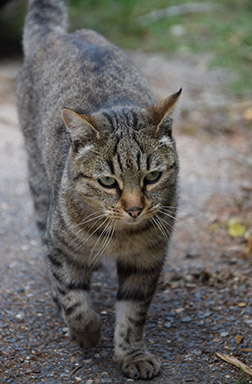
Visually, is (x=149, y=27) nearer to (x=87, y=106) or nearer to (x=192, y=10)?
(x=192, y=10)

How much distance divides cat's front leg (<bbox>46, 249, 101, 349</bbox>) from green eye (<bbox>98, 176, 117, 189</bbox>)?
2.12 feet

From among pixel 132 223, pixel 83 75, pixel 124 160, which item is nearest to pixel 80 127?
pixel 124 160

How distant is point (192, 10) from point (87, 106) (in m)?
7.33

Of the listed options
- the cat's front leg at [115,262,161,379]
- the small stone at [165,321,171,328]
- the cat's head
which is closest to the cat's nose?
the cat's head

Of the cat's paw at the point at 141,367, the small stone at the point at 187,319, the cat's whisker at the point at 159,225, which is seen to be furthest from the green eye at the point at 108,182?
the small stone at the point at 187,319

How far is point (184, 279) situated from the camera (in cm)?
473

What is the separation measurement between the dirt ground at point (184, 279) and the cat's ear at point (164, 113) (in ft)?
2.30

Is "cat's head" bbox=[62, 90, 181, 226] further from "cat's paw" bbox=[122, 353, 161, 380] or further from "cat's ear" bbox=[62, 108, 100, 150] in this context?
"cat's paw" bbox=[122, 353, 161, 380]

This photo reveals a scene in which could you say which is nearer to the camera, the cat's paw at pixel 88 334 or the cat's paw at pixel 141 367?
the cat's paw at pixel 141 367

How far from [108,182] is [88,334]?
976 millimetres

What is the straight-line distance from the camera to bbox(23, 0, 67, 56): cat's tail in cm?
521

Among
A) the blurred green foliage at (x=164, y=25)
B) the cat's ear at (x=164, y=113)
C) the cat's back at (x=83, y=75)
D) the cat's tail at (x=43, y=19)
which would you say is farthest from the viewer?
the blurred green foliage at (x=164, y=25)

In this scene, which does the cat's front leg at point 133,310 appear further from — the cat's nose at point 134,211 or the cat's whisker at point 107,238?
the cat's nose at point 134,211

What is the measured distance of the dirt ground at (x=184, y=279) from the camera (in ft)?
12.0
